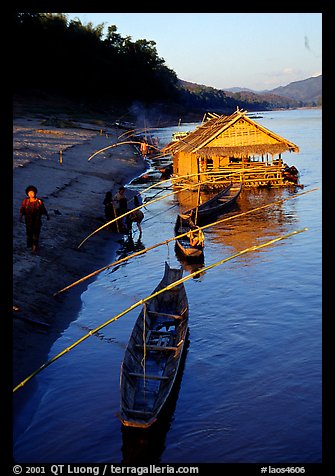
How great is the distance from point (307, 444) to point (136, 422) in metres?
2.97

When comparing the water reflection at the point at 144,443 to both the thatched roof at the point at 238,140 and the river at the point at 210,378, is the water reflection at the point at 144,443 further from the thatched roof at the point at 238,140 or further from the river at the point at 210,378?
the thatched roof at the point at 238,140

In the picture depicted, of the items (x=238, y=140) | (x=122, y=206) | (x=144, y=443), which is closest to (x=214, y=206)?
(x=238, y=140)

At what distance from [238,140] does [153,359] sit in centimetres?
2351

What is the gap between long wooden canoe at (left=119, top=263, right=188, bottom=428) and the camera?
9180 mm

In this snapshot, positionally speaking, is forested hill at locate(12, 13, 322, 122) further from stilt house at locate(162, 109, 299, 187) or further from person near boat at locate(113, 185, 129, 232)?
person near boat at locate(113, 185, 129, 232)

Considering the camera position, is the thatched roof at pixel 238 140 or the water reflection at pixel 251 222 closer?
the water reflection at pixel 251 222

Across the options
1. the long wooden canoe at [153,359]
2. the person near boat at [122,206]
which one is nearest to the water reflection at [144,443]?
the long wooden canoe at [153,359]

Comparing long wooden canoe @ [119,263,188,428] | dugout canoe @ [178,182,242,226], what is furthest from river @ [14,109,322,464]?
dugout canoe @ [178,182,242,226]

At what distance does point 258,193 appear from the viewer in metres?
34.1

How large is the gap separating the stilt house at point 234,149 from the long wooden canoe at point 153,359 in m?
17.5

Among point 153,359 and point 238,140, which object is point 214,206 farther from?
point 153,359

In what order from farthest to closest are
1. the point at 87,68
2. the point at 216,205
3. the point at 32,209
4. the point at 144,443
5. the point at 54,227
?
the point at 87,68
the point at 216,205
the point at 54,227
the point at 32,209
the point at 144,443

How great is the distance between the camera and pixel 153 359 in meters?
11.6

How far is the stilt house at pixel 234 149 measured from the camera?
108 feet
